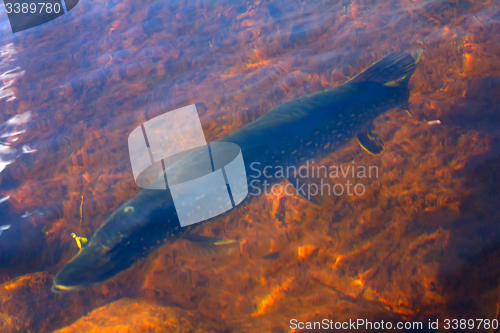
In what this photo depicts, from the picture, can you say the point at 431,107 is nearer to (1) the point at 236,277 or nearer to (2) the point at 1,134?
(1) the point at 236,277

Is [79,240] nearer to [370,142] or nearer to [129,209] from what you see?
[129,209]

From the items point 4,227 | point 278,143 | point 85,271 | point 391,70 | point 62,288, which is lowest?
point 62,288

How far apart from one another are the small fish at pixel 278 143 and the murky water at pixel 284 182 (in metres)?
0.23

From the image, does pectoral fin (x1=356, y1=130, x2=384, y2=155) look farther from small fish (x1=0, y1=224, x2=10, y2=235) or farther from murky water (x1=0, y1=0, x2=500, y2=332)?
small fish (x1=0, y1=224, x2=10, y2=235)

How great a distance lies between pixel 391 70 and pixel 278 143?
2.11 meters

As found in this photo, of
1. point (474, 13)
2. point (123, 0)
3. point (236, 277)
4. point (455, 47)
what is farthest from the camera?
point (123, 0)

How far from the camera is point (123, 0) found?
7.20 metres

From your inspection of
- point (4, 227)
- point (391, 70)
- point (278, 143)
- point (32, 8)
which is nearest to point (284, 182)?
point (278, 143)

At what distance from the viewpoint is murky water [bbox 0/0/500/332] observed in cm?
291

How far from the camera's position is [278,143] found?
360 centimetres

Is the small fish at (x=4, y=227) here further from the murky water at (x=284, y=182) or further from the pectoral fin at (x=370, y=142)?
the pectoral fin at (x=370, y=142)

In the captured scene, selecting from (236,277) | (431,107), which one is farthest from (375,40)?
(236,277)

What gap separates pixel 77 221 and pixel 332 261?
3202mm

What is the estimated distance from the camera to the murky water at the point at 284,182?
9.55 feet
